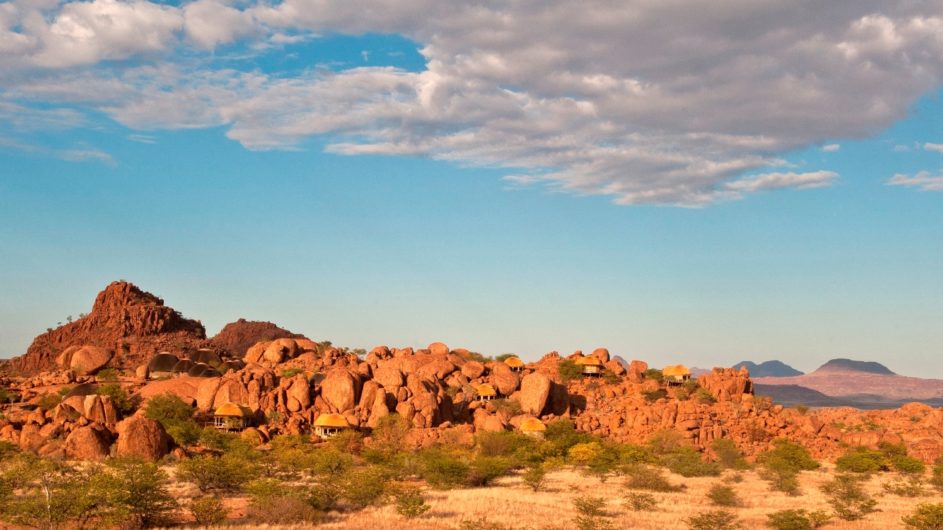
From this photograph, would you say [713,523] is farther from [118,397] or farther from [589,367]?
[589,367]

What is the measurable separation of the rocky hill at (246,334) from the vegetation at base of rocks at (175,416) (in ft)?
200

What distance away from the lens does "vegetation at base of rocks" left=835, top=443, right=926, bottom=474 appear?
53.9 meters

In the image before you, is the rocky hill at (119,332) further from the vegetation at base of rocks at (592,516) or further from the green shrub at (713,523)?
the green shrub at (713,523)

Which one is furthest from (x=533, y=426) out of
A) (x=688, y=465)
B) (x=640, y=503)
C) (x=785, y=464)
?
(x=640, y=503)

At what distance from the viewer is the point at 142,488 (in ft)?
88.0

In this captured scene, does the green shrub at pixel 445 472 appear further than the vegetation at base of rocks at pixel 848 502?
Yes

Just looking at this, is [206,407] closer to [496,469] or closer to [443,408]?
[443,408]

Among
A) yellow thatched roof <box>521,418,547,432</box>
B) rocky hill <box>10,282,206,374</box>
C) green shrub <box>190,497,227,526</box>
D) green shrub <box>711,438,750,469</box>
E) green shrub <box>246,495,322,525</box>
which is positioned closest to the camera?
green shrub <box>190,497,227,526</box>

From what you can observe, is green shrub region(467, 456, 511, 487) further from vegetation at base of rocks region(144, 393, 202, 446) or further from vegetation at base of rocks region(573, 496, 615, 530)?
vegetation at base of rocks region(144, 393, 202, 446)

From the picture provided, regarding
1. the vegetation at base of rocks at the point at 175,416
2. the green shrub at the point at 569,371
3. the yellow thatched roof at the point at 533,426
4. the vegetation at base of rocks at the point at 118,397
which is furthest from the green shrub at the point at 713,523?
the green shrub at the point at 569,371

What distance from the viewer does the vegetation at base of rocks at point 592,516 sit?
27.1 metres

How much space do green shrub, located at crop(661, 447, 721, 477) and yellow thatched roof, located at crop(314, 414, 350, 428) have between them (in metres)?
22.6

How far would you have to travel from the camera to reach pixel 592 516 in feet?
99.1

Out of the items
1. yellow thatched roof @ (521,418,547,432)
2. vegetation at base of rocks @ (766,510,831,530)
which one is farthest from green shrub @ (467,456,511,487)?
yellow thatched roof @ (521,418,547,432)
